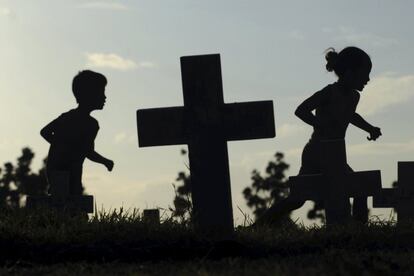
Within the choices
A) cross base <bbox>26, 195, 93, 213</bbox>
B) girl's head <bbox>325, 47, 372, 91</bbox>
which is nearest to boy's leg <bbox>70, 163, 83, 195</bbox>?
cross base <bbox>26, 195, 93, 213</bbox>

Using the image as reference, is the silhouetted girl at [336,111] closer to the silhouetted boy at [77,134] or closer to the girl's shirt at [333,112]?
the girl's shirt at [333,112]

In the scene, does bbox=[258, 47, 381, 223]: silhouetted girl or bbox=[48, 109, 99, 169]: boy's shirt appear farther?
bbox=[48, 109, 99, 169]: boy's shirt

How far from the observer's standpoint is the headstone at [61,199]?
428 inches

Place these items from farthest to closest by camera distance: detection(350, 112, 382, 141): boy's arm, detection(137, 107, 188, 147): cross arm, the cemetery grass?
detection(350, 112, 382, 141): boy's arm < detection(137, 107, 188, 147): cross arm < the cemetery grass

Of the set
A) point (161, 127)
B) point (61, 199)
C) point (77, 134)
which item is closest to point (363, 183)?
point (161, 127)

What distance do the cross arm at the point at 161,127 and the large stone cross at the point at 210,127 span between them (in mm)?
11

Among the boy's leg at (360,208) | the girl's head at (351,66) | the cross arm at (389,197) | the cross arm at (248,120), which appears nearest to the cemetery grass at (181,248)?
the cross arm at (248,120)

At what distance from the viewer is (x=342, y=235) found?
27.7ft

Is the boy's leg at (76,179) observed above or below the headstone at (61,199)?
above

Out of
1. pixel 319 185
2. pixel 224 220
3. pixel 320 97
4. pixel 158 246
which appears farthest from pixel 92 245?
pixel 320 97

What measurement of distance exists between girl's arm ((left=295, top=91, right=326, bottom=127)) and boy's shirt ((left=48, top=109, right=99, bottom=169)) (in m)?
2.79

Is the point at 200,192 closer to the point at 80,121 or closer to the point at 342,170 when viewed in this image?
the point at 342,170

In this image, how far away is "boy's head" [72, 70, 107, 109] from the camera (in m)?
12.0

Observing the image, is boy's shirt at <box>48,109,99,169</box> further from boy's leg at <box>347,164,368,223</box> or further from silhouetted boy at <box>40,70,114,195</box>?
boy's leg at <box>347,164,368,223</box>
